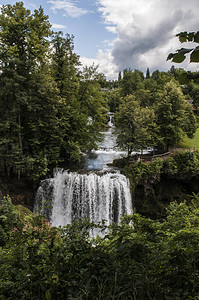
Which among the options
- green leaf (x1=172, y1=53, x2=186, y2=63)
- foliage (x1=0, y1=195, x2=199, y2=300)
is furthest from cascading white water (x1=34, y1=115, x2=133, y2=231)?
green leaf (x1=172, y1=53, x2=186, y2=63)

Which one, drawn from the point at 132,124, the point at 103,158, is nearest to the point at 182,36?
the point at 132,124

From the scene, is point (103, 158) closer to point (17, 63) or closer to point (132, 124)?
point (132, 124)

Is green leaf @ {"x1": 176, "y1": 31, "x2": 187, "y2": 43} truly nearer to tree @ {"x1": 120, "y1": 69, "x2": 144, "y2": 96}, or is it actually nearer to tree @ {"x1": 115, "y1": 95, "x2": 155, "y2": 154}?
tree @ {"x1": 115, "y1": 95, "x2": 155, "y2": 154}

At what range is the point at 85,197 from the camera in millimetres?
12344

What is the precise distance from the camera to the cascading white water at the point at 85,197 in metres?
12.3

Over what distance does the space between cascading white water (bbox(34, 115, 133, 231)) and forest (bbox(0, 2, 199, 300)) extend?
1072 millimetres

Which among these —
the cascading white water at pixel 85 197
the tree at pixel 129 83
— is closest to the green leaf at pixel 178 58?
the cascading white water at pixel 85 197

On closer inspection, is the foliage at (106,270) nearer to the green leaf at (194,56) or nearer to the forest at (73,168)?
the forest at (73,168)

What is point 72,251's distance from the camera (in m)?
2.47

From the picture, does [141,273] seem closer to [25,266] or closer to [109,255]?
[109,255]

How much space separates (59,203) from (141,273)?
11448mm

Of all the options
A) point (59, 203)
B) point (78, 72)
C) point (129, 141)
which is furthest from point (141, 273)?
point (78, 72)

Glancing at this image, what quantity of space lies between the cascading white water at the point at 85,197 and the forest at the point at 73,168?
1072 mm

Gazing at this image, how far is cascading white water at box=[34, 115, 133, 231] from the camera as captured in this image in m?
12.3
